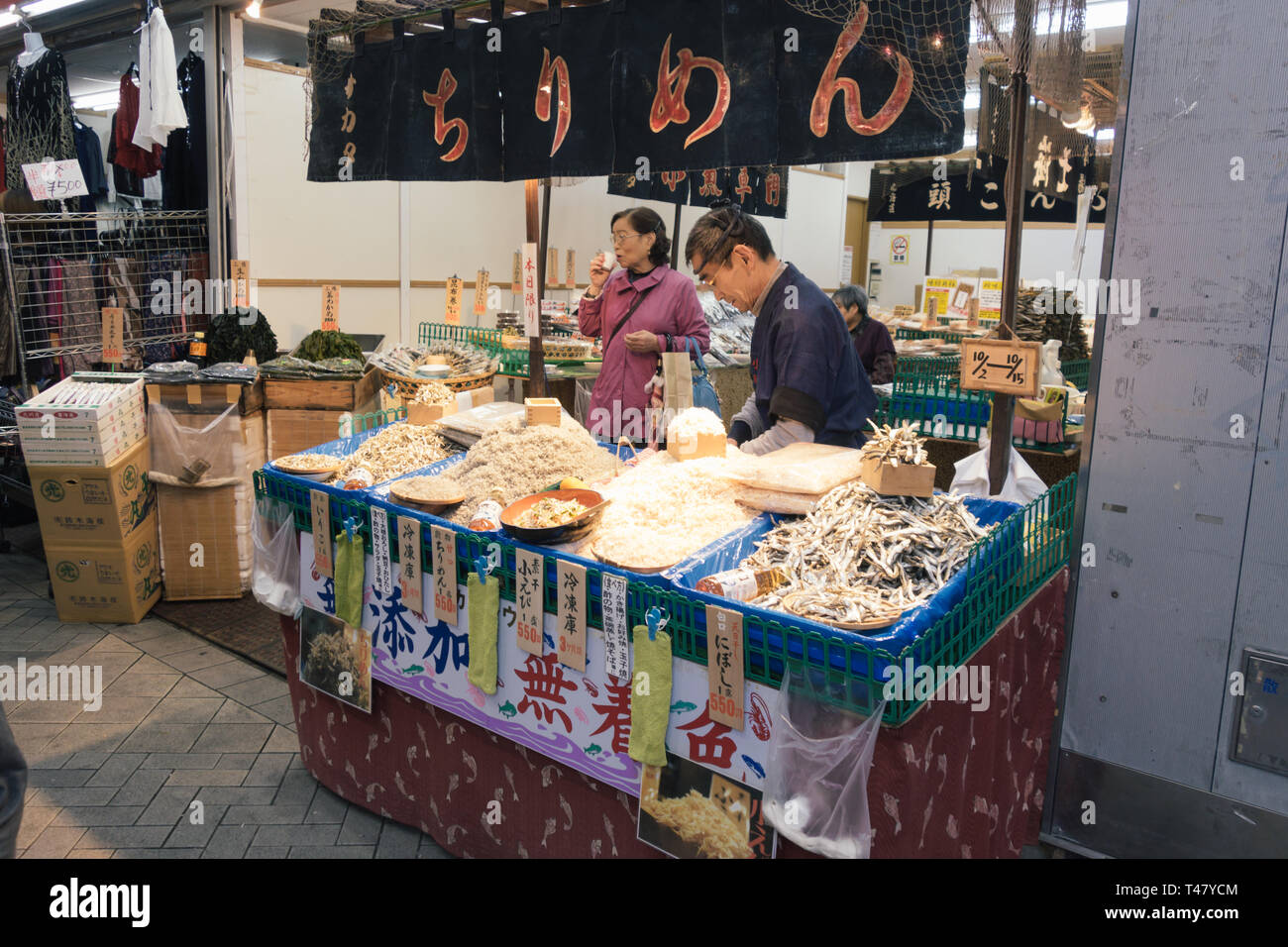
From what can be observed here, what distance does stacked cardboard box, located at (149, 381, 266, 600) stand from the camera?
17.5 ft

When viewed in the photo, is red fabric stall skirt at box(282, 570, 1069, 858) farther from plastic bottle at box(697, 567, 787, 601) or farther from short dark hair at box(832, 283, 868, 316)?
short dark hair at box(832, 283, 868, 316)

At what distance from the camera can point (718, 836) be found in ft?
7.34

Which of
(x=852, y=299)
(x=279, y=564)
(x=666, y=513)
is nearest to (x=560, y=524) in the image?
(x=666, y=513)

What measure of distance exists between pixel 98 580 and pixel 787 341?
425cm

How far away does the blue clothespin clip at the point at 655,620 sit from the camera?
2.24m

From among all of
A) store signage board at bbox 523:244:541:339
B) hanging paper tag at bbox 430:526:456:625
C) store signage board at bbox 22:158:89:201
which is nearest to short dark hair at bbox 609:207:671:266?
store signage board at bbox 523:244:541:339

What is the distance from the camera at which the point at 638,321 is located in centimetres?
454

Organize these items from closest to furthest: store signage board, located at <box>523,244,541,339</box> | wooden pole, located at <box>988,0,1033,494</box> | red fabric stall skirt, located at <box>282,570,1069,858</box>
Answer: red fabric stall skirt, located at <box>282,570,1069,858</box> < wooden pole, located at <box>988,0,1033,494</box> < store signage board, located at <box>523,244,541,339</box>

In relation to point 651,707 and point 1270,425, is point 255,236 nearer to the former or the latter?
point 651,707

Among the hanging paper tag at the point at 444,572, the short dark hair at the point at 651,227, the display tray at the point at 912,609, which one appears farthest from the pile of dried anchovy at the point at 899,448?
the short dark hair at the point at 651,227

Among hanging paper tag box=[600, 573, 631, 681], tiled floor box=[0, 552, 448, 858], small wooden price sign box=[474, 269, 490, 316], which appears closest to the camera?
hanging paper tag box=[600, 573, 631, 681]

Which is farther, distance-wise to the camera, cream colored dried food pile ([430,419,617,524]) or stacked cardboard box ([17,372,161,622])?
stacked cardboard box ([17,372,161,622])

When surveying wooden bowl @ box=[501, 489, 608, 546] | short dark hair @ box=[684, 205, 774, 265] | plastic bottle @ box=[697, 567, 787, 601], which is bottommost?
plastic bottle @ box=[697, 567, 787, 601]

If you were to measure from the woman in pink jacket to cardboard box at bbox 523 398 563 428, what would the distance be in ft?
3.56
